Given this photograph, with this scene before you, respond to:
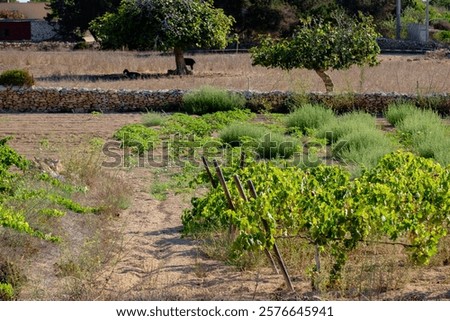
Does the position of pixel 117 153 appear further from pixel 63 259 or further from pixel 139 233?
pixel 63 259

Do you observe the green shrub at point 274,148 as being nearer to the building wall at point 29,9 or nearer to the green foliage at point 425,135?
the green foliage at point 425,135

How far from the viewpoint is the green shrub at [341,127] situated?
646 inches

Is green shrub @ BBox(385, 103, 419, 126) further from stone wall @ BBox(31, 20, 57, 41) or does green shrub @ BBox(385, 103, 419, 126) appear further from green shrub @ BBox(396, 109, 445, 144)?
stone wall @ BBox(31, 20, 57, 41)

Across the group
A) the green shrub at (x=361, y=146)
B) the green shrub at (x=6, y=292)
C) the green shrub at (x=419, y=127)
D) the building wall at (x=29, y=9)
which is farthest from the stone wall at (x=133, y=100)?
the building wall at (x=29, y=9)

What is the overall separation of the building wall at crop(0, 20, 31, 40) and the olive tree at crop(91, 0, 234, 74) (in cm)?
3528

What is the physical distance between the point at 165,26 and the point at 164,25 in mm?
63

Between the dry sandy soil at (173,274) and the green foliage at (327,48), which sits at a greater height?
the green foliage at (327,48)

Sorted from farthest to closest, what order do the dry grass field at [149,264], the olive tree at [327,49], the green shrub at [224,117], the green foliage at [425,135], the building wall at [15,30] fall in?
the building wall at [15,30], the olive tree at [327,49], the green shrub at [224,117], the green foliage at [425,135], the dry grass field at [149,264]

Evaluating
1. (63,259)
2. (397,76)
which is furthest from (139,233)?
(397,76)

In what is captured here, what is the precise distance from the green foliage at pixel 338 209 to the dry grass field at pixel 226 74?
12.5 metres

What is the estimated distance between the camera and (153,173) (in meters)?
14.2

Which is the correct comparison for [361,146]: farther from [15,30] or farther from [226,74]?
[15,30]

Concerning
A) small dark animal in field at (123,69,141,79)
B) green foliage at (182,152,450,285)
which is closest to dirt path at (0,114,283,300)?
green foliage at (182,152,450,285)

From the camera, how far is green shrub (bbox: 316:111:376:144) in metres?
16.4
